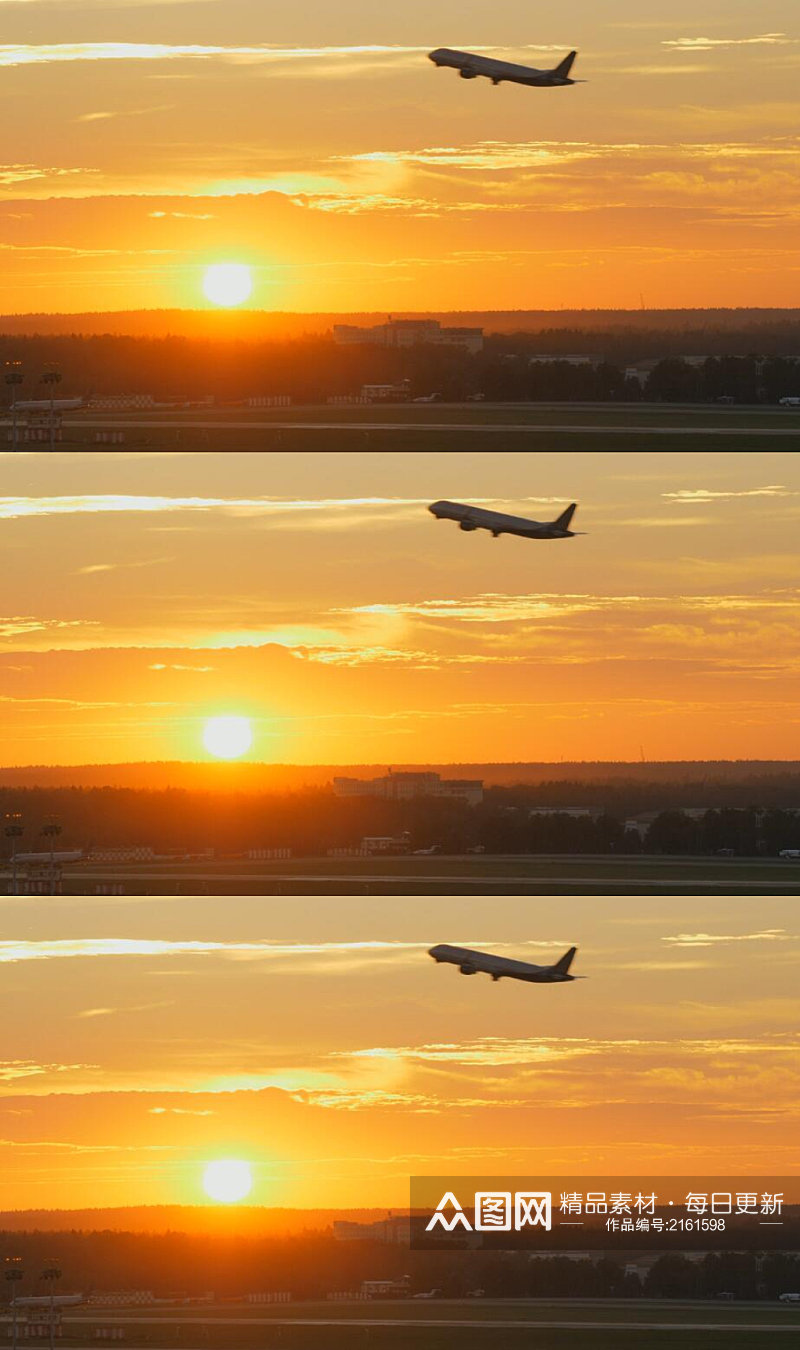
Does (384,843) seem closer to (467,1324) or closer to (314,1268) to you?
(314,1268)

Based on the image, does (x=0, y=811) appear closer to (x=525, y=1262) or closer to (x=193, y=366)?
(x=193, y=366)

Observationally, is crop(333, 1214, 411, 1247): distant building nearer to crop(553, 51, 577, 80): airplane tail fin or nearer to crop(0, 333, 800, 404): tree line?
crop(0, 333, 800, 404): tree line

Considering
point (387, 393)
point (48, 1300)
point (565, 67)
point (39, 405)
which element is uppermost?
point (565, 67)

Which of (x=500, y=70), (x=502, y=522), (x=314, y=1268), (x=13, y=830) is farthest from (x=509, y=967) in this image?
(x=500, y=70)

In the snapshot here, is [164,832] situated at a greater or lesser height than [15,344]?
lesser

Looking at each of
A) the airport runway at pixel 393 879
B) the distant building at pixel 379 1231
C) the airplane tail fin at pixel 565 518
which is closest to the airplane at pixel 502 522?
the airplane tail fin at pixel 565 518

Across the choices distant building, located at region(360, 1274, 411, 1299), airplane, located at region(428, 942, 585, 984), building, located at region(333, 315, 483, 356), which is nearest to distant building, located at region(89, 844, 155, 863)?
airplane, located at region(428, 942, 585, 984)

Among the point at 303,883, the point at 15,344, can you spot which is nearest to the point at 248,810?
the point at 303,883
